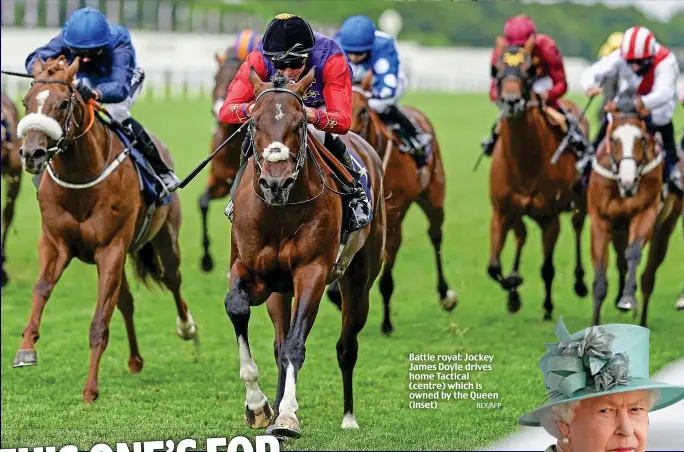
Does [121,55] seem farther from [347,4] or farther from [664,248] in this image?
[347,4]

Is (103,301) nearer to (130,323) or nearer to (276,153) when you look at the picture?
(130,323)

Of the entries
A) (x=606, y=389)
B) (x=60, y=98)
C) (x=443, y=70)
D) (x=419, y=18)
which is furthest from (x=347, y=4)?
(x=606, y=389)

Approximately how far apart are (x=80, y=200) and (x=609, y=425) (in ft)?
15.4

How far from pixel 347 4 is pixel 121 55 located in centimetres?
2286

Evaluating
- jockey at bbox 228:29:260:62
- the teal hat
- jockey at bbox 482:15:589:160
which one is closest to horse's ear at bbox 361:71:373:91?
jockey at bbox 482:15:589:160

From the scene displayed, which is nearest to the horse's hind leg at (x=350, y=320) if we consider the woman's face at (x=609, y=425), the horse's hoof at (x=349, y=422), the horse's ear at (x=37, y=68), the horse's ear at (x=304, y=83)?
the horse's hoof at (x=349, y=422)

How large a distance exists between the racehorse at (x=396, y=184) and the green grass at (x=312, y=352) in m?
0.39

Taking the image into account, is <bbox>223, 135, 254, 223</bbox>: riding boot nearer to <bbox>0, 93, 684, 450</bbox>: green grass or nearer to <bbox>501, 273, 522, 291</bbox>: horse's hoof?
<bbox>0, 93, 684, 450</bbox>: green grass

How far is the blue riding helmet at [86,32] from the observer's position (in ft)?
27.3

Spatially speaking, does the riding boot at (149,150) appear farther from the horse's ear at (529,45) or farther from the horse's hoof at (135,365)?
the horse's ear at (529,45)

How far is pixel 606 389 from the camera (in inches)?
156

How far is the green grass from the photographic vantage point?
7.65 metres

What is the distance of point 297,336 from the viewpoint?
20.4 feet

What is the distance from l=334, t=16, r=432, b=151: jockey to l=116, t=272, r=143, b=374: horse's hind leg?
2258 mm
